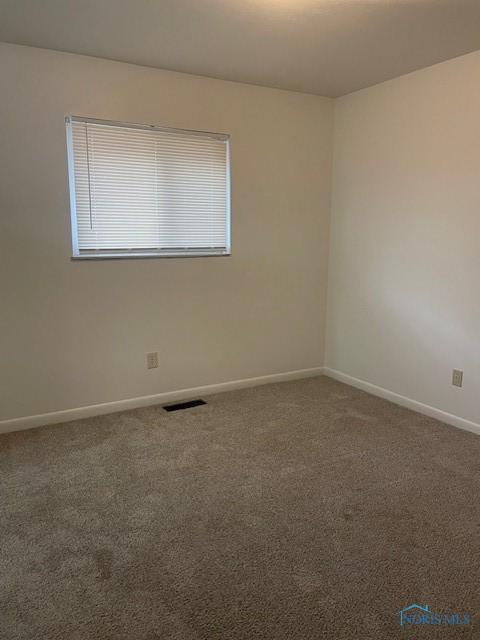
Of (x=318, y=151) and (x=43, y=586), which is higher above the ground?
(x=318, y=151)

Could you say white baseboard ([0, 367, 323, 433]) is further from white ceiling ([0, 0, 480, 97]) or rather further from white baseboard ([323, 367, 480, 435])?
white ceiling ([0, 0, 480, 97])

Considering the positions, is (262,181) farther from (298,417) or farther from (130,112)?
(298,417)

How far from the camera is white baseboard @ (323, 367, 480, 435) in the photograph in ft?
10.2

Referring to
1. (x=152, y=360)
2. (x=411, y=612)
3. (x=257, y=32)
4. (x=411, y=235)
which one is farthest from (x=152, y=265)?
(x=411, y=612)

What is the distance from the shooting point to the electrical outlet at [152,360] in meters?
3.48

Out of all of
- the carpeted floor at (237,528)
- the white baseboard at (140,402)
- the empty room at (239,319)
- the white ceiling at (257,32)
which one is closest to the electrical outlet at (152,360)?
the empty room at (239,319)

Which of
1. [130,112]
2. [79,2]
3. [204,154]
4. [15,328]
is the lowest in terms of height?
[15,328]

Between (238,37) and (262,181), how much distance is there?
4.05ft

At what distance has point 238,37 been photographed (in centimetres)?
262

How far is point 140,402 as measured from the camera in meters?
3.48

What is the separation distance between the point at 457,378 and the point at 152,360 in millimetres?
2205

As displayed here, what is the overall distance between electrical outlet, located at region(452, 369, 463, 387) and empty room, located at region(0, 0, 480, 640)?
0.02 metres

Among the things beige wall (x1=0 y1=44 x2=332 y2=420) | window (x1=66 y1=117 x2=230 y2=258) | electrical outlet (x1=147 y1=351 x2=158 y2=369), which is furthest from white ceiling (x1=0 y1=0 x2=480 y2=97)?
electrical outlet (x1=147 y1=351 x2=158 y2=369)

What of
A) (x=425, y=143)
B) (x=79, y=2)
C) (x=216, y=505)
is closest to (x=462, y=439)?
(x=216, y=505)
